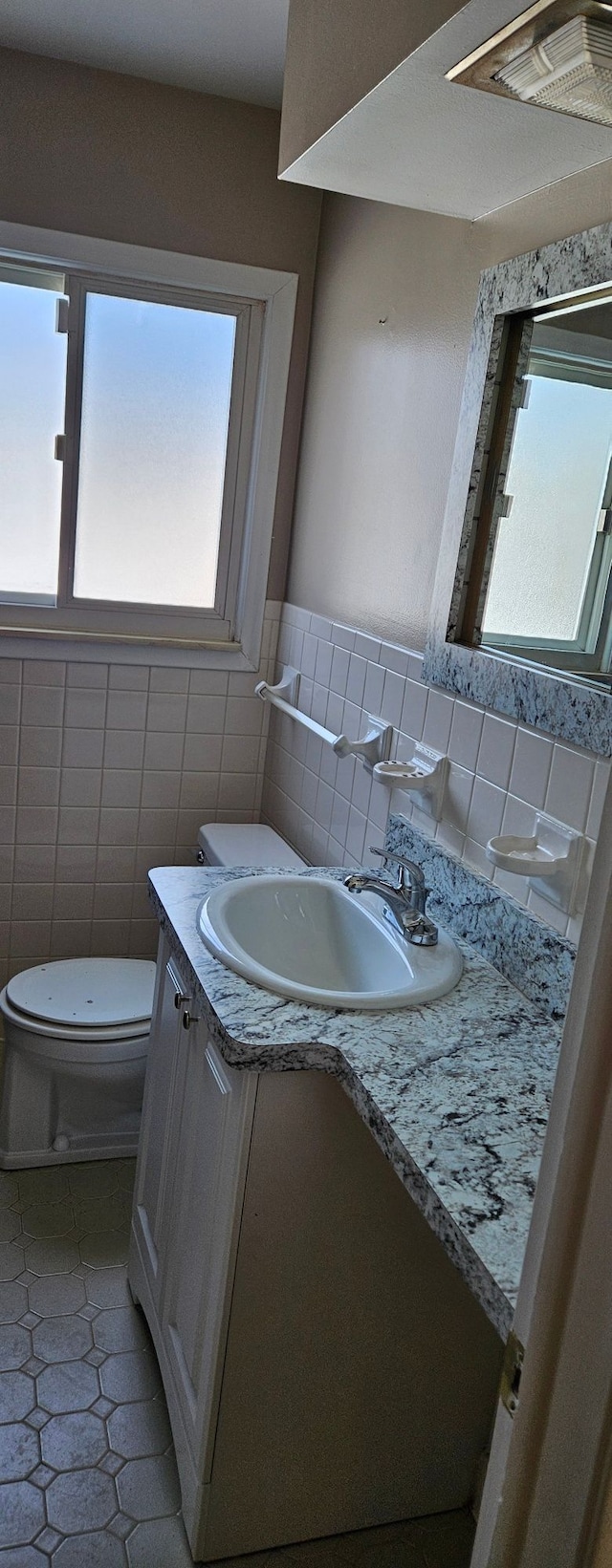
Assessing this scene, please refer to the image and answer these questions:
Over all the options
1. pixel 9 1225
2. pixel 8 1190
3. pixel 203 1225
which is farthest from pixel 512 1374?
pixel 8 1190

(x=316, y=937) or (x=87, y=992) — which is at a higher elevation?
(x=316, y=937)

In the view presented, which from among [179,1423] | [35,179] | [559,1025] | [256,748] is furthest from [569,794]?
[35,179]

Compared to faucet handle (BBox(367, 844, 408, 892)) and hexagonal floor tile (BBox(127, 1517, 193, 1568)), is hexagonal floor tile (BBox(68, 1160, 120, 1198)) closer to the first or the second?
hexagonal floor tile (BBox(127, 1517, 193, 1568))

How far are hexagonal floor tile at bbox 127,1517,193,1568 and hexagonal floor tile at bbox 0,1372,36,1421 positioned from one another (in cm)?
30

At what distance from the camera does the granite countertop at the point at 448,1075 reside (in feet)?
3.59

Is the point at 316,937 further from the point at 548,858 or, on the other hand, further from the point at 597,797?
the point at 597,797

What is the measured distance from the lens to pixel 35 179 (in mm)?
2545

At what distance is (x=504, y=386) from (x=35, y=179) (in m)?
1.42

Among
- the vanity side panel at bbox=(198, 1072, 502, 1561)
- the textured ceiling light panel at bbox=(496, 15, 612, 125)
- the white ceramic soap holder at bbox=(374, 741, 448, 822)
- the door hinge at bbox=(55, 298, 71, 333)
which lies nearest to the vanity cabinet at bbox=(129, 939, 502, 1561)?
the vanity side panel at bbox=(198, 1072, 502, 1561)

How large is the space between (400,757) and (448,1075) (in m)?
0.84

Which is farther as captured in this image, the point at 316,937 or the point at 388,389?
the point at 388,389

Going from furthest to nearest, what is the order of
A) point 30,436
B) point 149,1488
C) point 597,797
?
point 30,436 < point 149,1488 < point 597,797

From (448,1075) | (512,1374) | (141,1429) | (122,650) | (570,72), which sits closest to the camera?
(512,1374)

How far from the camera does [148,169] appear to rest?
103 inches
